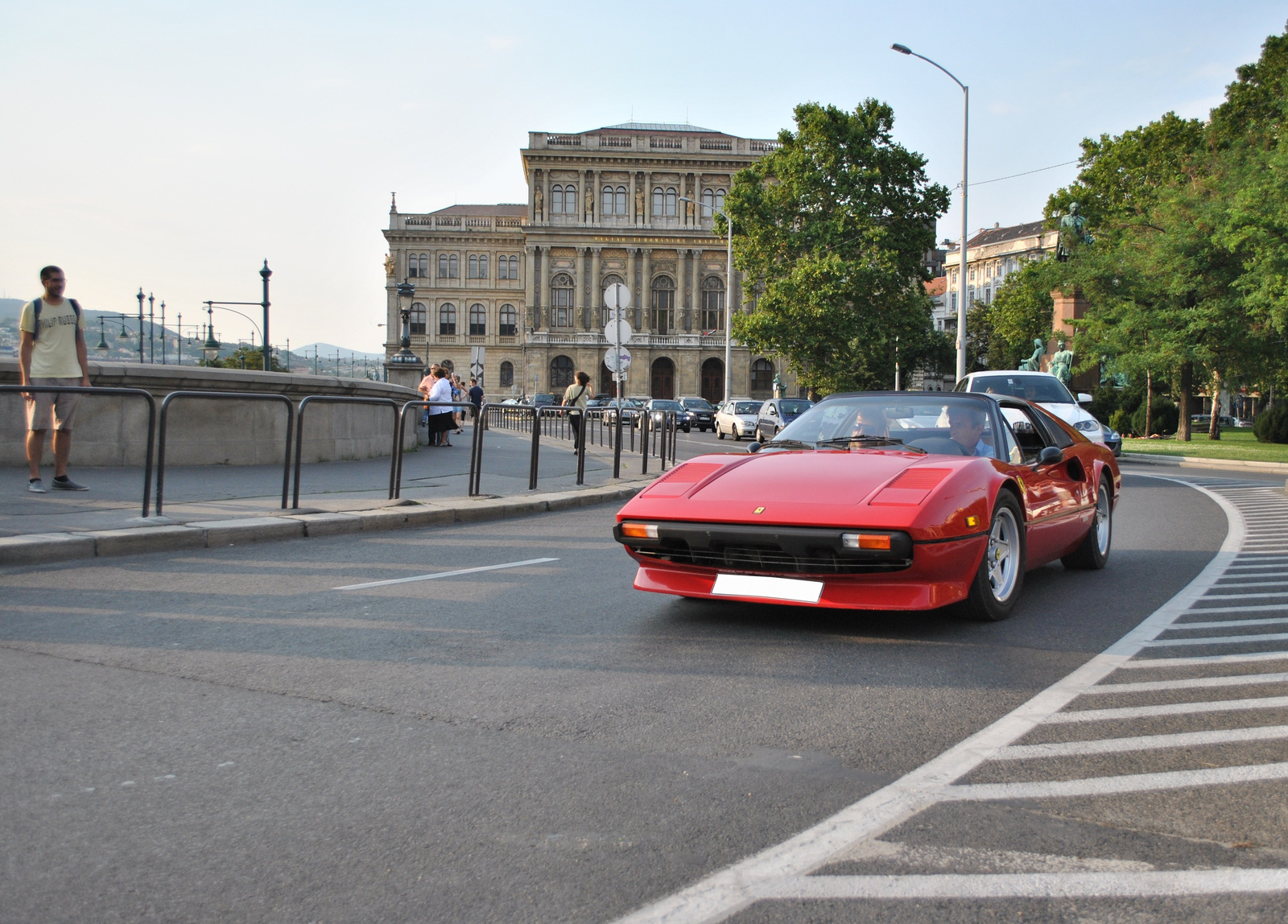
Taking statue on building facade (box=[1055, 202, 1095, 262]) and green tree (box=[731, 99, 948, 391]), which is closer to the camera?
statue on building facade (box=[1055, 202, 1095, 262])

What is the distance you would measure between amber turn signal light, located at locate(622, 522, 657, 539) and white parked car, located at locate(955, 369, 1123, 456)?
45.4 feet

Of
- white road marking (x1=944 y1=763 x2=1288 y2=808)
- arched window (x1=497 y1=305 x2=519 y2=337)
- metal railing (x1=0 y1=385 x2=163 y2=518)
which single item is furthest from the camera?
arched window (x1=497 y1=305 x2=519 y2=337)

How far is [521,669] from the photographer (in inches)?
187

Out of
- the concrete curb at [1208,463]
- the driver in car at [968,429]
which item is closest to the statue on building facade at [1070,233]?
the concrete curb at [1208,463]

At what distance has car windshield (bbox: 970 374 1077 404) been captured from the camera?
61.6 feet

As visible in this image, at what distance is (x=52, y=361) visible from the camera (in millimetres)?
10102

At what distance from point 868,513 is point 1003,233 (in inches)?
5255

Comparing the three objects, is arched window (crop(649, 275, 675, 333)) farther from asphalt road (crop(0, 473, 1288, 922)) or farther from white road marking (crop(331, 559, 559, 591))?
asphalt road (crop(0, 473, 1288, 922))

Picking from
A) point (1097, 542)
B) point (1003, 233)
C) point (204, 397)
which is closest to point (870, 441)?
point (1097, 542)

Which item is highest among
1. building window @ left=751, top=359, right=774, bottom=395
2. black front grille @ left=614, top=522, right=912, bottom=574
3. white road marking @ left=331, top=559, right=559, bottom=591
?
building window @ left=751, top=359, right=774, bottom=395

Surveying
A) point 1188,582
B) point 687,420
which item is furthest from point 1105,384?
point 1188,582

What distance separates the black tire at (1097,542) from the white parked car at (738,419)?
2976 cm

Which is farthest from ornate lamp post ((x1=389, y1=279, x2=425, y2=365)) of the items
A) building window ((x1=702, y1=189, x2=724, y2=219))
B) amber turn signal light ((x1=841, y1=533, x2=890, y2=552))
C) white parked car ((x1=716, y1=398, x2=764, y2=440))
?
building window ((x1=702, y1=189, x2=724, y2=219))

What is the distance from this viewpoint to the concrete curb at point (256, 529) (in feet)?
24.8
